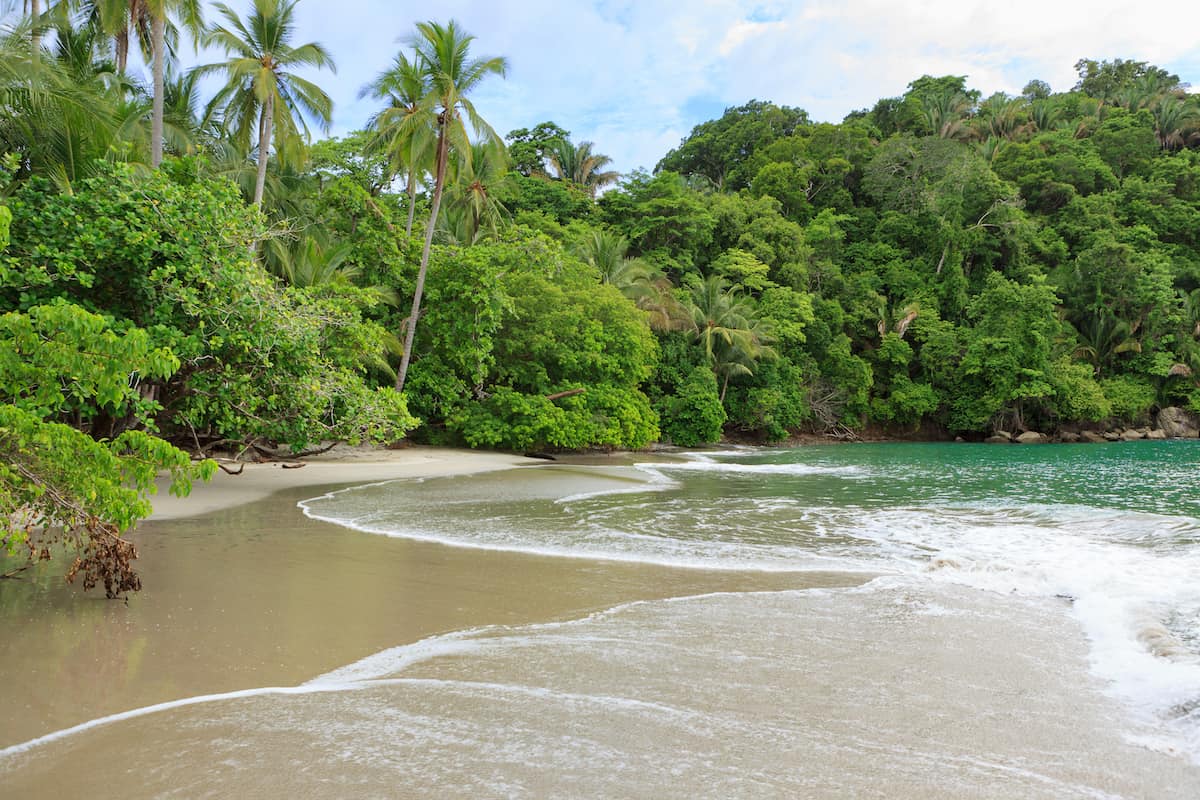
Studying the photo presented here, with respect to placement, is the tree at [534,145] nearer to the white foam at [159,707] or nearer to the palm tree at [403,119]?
the palm tree at [403,119]

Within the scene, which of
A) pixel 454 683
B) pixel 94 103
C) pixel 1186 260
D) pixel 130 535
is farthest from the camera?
pixel 1186 260

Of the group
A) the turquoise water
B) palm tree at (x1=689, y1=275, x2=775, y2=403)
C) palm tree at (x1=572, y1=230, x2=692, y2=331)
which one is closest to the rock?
palm tree at (x1=689, y1=275, x2=775, y2=403)

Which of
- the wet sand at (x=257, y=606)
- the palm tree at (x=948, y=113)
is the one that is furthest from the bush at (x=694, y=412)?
the palm tree at (x=948, y=113)

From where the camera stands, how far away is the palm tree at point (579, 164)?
149ft

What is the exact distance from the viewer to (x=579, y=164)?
46.6 meters

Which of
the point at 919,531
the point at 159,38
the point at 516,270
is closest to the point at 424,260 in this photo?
the point at 516,270

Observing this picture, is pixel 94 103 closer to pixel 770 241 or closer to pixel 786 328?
pixel 786 328

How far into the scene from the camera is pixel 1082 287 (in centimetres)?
3750

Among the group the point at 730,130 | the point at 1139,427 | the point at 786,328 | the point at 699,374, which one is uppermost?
the point at 730,130

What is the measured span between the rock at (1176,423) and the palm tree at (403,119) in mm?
37121

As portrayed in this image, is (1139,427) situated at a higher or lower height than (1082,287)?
lower

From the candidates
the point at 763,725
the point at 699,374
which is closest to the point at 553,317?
the point at 699,374

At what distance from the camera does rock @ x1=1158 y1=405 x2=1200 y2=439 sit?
37.3 m

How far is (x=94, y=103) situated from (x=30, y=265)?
3.36 m
